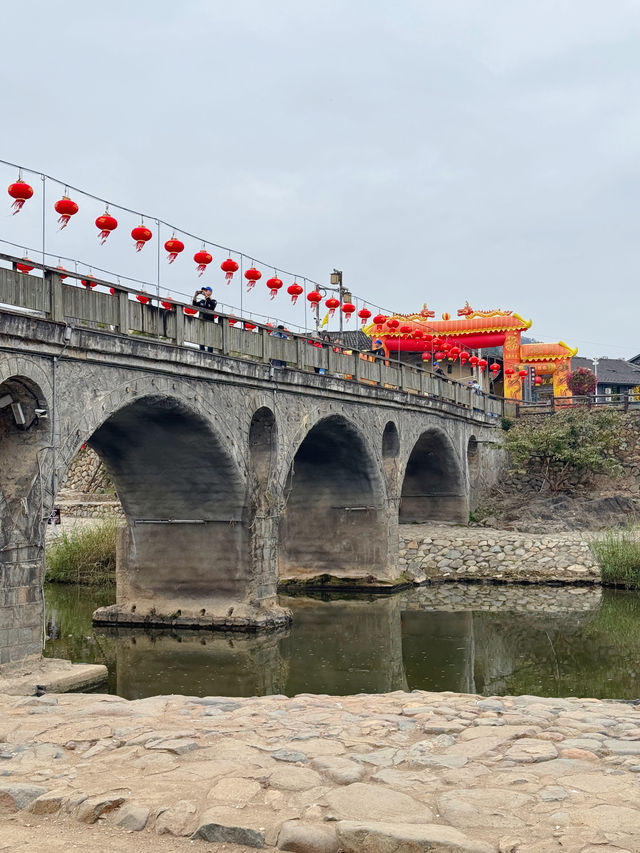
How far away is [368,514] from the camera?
99.4 ft

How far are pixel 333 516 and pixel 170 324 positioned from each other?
12.9m

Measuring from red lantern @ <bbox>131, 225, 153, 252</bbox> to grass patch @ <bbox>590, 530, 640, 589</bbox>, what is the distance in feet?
60.1

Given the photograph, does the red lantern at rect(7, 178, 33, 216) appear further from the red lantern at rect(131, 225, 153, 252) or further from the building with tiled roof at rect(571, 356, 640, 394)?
the building with tiled roof at rect(571, 356, 640, 394)

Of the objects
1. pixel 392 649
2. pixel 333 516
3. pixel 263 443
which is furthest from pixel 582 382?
pixel 392 649

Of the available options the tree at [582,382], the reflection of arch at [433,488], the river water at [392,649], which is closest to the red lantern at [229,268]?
the river water at [392,649]

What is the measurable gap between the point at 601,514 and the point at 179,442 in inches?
844

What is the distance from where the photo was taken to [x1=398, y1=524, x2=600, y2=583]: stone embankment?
30.5 metres

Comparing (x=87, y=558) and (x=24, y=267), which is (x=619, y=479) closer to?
(x=87, y=558)

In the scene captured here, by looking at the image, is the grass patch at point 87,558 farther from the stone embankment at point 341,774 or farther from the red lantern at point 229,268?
the stone embankment at point 341,774

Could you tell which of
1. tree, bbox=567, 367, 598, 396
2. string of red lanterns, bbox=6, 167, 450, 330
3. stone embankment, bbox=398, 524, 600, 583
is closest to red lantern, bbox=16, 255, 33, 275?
string of red lanterns, bbox=6, 167, 450, 330

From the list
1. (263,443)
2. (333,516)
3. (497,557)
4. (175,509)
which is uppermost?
(263,443)

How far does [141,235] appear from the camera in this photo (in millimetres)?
18828

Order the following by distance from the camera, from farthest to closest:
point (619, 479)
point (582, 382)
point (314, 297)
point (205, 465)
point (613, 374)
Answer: point (613, 374)
point (582, 382)
point (619, 479)
point (314, 297)
point (205, 465)

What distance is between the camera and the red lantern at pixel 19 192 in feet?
50.8
